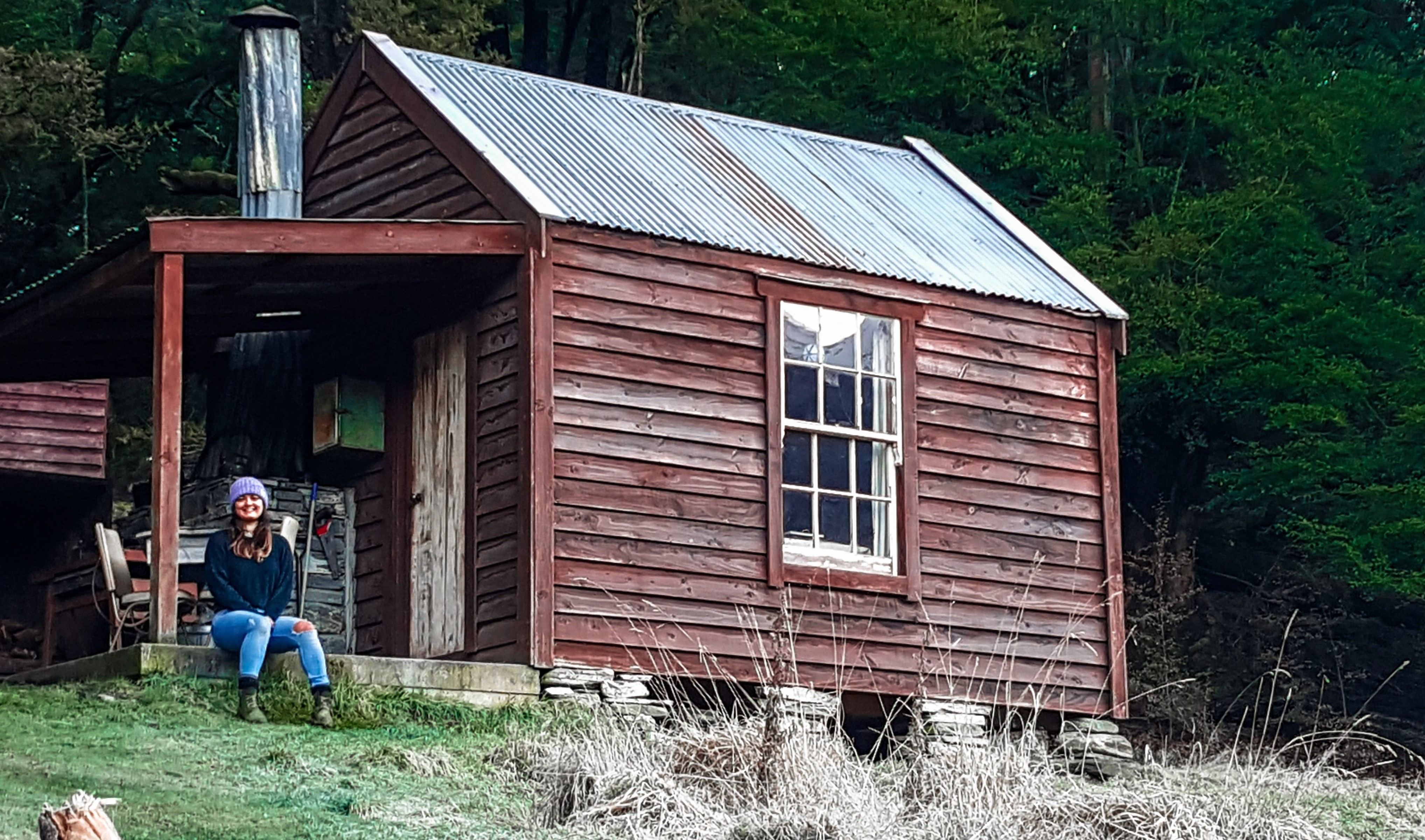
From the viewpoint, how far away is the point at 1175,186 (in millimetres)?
25438

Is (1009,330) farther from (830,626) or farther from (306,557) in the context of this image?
(306,557)

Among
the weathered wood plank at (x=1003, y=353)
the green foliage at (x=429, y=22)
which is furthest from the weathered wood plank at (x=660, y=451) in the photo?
the green foliage at (x=429, y=22)

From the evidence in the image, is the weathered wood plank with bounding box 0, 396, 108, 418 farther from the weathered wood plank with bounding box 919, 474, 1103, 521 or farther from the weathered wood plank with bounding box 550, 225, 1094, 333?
the weathered wood plank with bounding box 919, 474, 1103, 521

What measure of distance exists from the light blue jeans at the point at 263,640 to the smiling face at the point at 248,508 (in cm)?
51

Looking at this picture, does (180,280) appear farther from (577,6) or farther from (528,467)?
(577,6)

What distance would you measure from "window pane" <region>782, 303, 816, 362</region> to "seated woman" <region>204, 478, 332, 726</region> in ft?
12.9

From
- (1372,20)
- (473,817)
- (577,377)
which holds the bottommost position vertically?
(473,817)

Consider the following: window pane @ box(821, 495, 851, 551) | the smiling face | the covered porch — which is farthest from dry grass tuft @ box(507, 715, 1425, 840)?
window pane @ box(821, 495, 851, 551)

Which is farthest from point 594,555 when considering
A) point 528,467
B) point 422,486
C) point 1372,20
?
point 1372,20

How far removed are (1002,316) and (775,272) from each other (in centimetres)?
204

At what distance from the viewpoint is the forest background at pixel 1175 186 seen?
2192 cm

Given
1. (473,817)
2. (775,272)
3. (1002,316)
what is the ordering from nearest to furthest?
(473,817) → (775,272) → (1002,316)

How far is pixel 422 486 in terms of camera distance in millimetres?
14789

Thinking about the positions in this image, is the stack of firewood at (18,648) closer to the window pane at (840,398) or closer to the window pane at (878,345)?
the window pane at (840,398)
